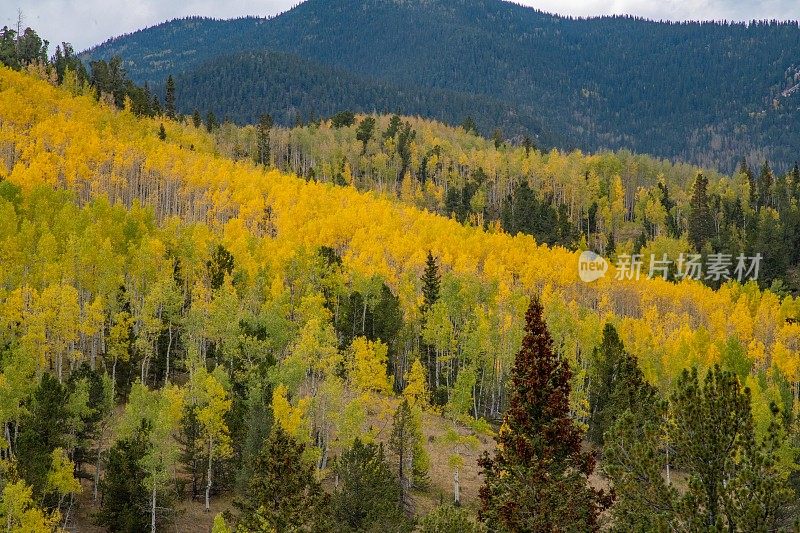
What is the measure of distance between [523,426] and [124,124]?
12611cm

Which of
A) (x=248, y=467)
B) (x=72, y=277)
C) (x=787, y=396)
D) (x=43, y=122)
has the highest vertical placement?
(x=43, y=122)

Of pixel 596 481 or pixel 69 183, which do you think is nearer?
pixel 596 481

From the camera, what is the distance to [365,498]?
131ft

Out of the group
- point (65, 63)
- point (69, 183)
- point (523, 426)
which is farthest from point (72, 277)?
point (65, 63)

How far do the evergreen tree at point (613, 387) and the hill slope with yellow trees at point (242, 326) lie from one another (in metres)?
1.98

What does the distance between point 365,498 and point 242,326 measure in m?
22.1

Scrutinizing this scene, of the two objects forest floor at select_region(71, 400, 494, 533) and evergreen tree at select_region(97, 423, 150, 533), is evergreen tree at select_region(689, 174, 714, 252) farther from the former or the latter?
evergreen tree at select_region(97, 423, 150, 533)

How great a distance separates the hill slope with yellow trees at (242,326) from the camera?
136ft

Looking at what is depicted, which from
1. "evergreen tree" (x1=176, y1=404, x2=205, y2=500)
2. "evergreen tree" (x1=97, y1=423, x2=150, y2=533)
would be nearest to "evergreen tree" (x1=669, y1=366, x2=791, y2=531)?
"evergreen tree" (x1=97, y1=423, x2=150, y2=533)

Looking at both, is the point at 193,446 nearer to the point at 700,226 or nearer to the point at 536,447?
the point at 536,447

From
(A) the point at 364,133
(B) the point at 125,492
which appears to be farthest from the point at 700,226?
(B) the point at 125,492

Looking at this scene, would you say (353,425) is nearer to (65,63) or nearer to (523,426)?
(523,426)

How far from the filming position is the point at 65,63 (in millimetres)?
153375

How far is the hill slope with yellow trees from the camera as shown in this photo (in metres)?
41.3
